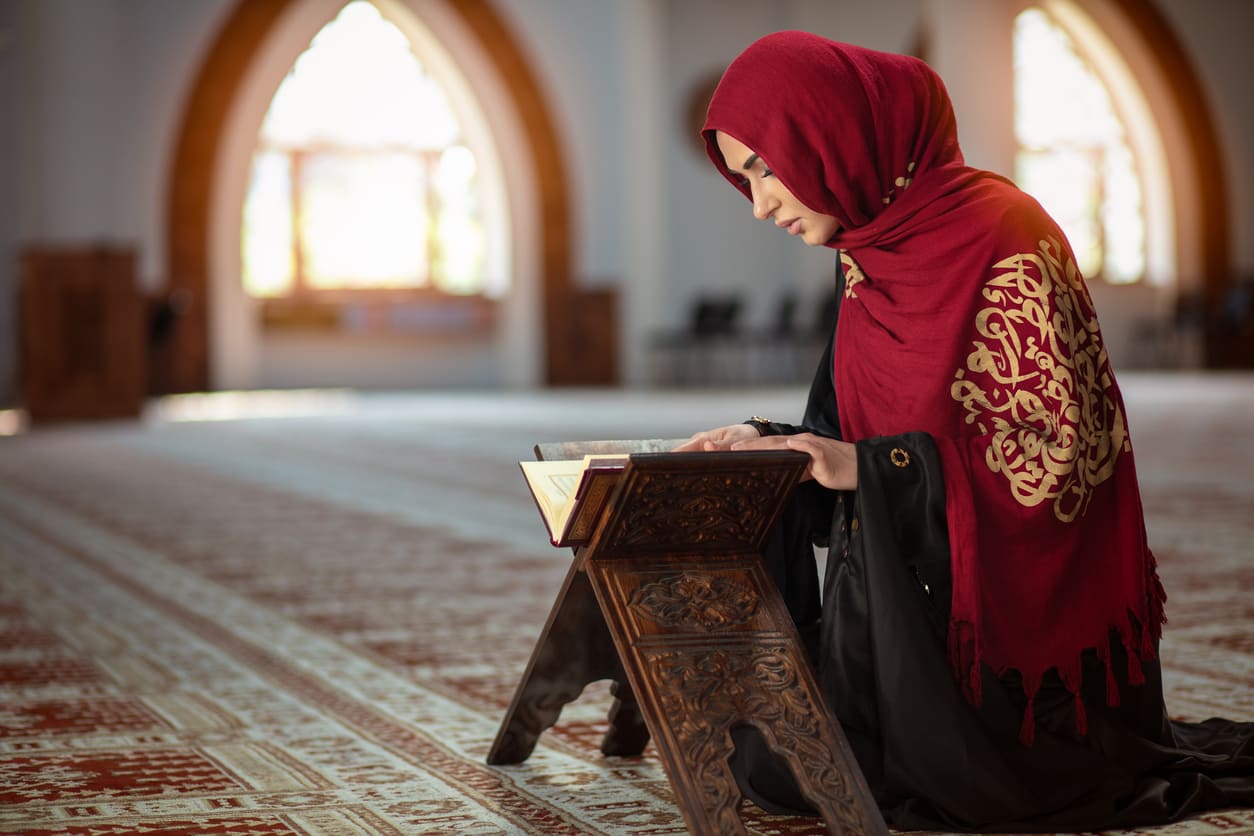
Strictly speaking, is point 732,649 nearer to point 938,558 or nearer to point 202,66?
point 938,558

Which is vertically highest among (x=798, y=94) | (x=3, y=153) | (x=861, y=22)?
(x=861, y=22)

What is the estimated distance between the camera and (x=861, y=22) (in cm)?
1545

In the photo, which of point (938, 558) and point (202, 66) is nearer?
point (938, 558)

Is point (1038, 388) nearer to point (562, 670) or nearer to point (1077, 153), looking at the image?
point (562, 670)

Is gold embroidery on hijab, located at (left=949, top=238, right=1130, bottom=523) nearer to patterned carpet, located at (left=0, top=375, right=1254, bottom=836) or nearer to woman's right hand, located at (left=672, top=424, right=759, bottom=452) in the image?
woman's right hand, located at (left=672, top=424, right=759, bottom=452)

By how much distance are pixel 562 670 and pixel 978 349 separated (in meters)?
0.64

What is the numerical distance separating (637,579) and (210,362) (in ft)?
43.9

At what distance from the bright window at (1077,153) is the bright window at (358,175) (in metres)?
6.03

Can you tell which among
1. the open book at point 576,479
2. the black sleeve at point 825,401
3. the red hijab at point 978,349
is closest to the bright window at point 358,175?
the black sleeve at point 825,401

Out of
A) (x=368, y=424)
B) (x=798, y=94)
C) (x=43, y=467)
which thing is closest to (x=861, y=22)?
(x=368, y=424)

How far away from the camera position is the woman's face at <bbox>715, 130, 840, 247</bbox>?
1717 millimetres

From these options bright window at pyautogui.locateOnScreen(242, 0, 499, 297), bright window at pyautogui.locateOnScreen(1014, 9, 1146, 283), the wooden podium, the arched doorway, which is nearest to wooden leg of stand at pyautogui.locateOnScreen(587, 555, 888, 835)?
the wooden podium

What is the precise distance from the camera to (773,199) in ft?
5.65

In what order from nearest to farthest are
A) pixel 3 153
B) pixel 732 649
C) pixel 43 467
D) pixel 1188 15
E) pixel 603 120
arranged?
pixel 732 649
pixel 43 467
pixel 3 153
pixel 603 120
pixel 1188 15
